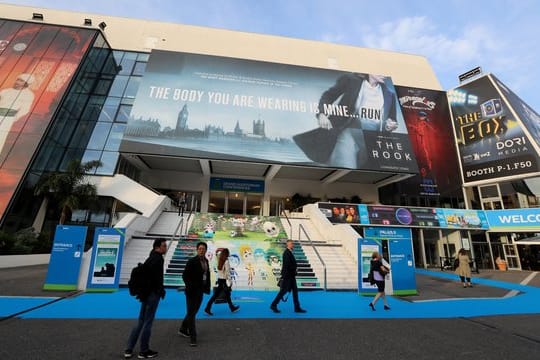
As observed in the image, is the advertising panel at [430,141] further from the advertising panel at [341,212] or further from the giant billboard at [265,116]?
the advertising panel at [341,212]

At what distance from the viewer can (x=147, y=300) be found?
3666mm

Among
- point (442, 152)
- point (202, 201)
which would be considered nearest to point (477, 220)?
point (442, 152)

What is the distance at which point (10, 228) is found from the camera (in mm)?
13641

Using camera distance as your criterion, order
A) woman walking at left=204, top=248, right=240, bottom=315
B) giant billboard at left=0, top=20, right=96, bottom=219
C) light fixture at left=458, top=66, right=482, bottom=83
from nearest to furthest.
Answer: woman walking at left=204, top=248, right=240, bottom=315 < giant billboard at left=0, top=20, right=96, bottom=219 < light fixture at left=458, top=66, right=482, bottom=83

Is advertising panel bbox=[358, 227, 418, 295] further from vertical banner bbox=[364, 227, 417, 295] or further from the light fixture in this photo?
the light fixture

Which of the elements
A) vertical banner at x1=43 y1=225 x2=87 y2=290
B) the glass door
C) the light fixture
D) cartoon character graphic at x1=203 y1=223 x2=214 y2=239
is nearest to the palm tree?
cartoon character graphic at x1=203 y1=223 x2=214 y2=239

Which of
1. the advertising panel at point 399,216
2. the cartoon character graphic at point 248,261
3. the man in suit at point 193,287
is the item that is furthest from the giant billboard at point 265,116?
the man in suit at point 193,287

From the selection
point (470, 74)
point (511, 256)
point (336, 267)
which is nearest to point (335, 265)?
point (336, 267)

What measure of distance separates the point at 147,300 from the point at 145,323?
0.29 meters

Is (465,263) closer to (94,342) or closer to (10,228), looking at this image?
(94,342)

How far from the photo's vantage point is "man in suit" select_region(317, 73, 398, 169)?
20.0 meters

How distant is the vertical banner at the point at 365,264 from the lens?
27.4 ft

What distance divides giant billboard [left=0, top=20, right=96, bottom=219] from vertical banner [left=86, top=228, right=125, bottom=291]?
10.0 m

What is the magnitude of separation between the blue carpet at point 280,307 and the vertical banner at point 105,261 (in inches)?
12.0
